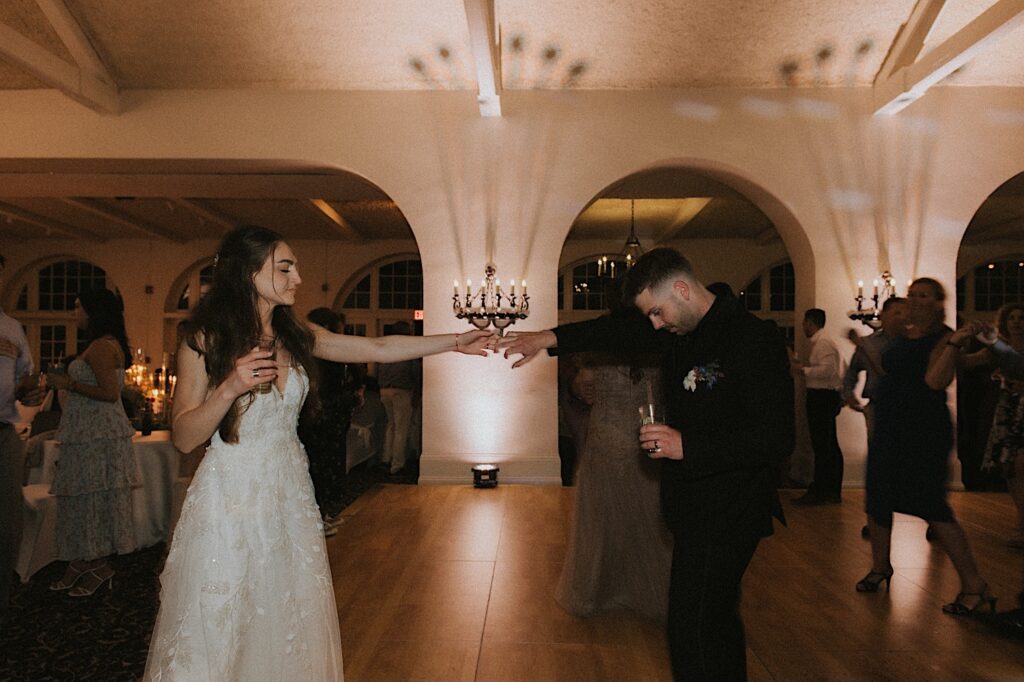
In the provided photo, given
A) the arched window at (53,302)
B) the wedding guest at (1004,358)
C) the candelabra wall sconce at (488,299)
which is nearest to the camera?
the wedding guest at (1004,358)

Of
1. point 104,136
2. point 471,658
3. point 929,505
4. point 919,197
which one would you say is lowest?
point 471,658

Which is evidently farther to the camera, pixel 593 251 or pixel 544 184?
pixel 593 251

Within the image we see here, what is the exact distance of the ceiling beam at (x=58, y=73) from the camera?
581 cm

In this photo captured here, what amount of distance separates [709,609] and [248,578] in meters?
1.16

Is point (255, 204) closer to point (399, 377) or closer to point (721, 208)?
point (399, 377)

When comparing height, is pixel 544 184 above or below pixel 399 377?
above

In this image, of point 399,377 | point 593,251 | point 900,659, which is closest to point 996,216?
point 593,251

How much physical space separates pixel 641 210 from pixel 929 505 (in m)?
8.71

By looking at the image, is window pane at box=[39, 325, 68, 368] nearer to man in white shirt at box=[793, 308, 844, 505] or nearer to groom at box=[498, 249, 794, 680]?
man in white shirt at box=[793, 308, 844, 505]

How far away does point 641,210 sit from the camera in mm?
11789

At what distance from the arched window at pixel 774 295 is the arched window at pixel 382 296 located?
242 inches

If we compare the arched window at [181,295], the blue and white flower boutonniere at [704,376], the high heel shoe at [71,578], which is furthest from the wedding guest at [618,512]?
the arched window at [181,295]

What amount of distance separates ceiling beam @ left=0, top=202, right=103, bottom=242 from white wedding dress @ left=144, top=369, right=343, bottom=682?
11.8m

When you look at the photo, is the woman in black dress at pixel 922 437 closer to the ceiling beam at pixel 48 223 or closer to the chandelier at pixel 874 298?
the chandelier at pixel 874 298
